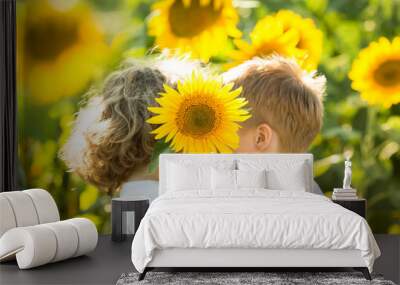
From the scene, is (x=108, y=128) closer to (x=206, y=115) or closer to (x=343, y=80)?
(x=206, y=115)

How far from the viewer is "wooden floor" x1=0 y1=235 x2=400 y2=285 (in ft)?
15.1

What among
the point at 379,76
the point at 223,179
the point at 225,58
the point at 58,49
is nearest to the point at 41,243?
the point at 223,179

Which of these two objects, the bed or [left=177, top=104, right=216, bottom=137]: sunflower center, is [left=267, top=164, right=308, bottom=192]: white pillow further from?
the bed

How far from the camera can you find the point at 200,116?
22.2 feet

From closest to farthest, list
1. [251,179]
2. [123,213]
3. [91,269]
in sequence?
[91,269]
[251,179]
[123,213]

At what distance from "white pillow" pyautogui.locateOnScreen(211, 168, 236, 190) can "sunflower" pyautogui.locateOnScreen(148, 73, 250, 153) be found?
73cm

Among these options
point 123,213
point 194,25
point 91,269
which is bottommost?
point 91,269

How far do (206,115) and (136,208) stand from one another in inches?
49.6

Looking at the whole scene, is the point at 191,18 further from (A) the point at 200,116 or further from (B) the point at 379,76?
(B) the point at 379,76

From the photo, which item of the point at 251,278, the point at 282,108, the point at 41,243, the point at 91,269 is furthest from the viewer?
the point at 282,108

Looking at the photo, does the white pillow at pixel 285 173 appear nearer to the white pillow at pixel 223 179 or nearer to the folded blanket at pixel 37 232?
the white pillow at pixel 223 179

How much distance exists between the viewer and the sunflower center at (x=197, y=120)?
265 inches

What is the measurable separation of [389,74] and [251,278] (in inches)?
125

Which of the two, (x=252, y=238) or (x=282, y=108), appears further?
(x=282, y=108)
